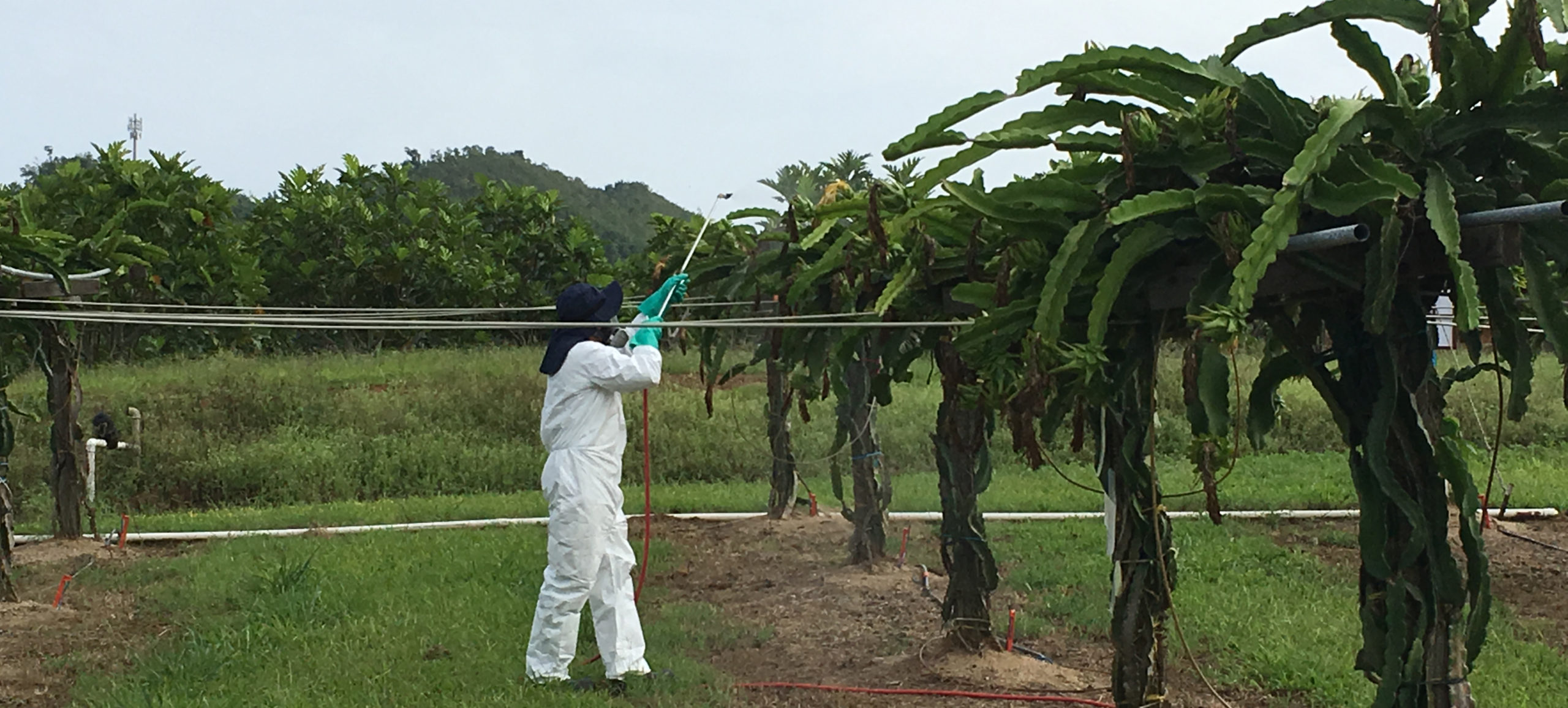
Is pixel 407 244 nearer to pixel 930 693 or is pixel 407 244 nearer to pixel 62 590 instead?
pixel 62 590

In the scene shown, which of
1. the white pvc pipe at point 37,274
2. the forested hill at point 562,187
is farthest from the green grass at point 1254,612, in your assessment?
the forested hill at point 562,187

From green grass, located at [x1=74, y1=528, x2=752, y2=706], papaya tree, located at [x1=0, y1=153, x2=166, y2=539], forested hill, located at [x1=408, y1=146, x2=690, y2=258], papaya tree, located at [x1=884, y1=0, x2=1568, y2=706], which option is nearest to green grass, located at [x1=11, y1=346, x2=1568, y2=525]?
papaya tree, located at [x1=0, y1=153, x2=166, y2=539]

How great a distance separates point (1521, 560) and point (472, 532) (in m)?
6.54

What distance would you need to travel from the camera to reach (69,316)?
3988 mm

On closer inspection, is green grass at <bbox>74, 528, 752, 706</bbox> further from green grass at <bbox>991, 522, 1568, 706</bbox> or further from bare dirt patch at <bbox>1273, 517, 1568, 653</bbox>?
bare dirt patch at <bbox>1273, 517, 1568, 653</bbox>

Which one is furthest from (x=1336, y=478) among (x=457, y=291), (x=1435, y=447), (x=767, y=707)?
(x=457, y=291)

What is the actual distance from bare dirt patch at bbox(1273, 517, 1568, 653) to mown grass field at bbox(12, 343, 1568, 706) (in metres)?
0.19

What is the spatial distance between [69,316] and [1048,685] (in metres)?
3.69

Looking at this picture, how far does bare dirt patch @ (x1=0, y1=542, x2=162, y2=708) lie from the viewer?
5527 millimetres

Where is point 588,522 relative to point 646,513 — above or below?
above

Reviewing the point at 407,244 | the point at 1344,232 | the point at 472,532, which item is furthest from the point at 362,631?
the point at 407,244

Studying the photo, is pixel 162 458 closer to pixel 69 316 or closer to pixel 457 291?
pixel 457 291

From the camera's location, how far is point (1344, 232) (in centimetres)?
275

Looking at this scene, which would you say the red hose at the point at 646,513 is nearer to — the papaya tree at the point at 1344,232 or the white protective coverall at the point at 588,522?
the white protective coverall at the point at 588,522
